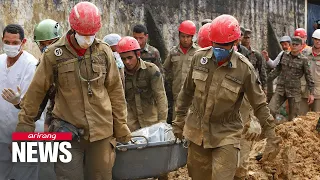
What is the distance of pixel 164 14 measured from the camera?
1220 cm

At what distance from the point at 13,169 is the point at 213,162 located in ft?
7.15

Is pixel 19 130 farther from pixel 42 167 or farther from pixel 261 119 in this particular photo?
pixel 261 119

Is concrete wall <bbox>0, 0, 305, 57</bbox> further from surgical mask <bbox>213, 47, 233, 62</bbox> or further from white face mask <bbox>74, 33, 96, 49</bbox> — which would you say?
surgical mask <bbox>213, 47, 233, 62</bbox>

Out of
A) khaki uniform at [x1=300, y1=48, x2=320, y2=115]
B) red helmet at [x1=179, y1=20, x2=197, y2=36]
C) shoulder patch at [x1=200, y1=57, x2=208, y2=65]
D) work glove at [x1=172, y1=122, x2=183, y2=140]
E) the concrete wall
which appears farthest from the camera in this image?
khaki uniform at [x1=300, y1=48, x2=320, y2=115]

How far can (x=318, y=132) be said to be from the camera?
27.8 ft

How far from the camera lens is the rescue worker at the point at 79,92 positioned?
4980 millimetres

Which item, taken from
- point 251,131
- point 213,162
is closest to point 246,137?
point 251,131

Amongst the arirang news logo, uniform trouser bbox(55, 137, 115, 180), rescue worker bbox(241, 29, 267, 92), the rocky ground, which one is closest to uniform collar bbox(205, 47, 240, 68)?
uniform trouser bbox(55, 137, 115, 180)

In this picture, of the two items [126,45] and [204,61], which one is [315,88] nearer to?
[126,45]

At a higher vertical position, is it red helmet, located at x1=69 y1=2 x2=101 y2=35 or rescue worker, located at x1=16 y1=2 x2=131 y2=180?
red helmet, located at x1=69 y1=2 x2=101 y2=35

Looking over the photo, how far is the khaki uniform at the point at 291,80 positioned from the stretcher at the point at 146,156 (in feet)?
17.8

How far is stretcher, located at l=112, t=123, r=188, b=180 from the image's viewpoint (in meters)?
5.59

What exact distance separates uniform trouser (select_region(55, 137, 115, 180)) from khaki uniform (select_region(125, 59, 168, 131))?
1.89m

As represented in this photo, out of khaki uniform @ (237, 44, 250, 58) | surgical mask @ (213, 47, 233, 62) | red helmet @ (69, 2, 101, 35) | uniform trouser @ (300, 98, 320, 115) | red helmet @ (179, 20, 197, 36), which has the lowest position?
uniform trouser @ (300, 98, 320, 115)
